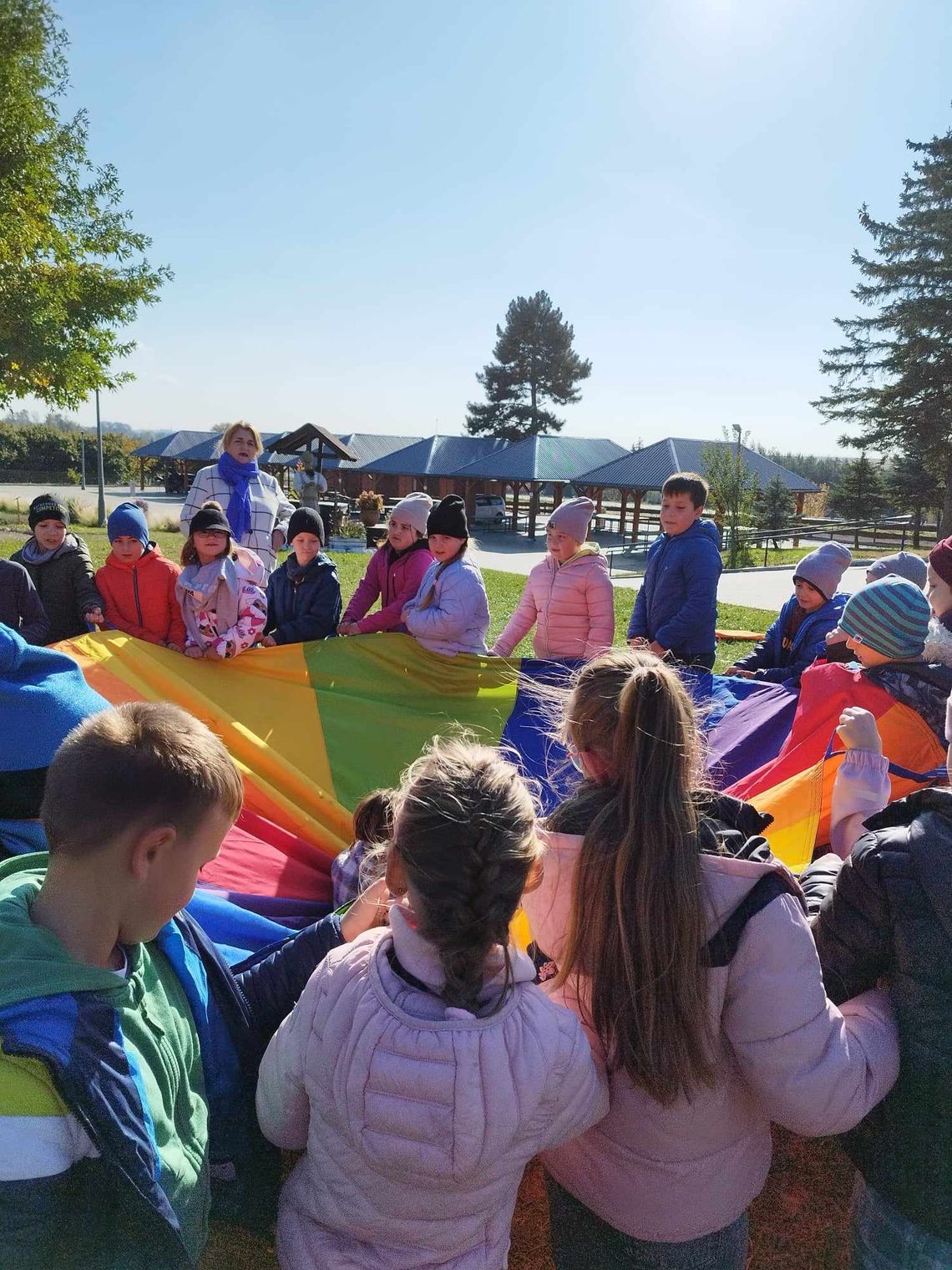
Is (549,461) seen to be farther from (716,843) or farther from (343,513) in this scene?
(716,843)

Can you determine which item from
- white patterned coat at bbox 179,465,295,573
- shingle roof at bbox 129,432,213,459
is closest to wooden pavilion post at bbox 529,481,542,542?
white patterned coat at bbox 179,465,295,573

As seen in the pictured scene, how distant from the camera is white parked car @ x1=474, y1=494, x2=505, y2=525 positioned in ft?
103

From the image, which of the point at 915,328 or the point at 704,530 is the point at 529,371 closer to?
the point at 915,328

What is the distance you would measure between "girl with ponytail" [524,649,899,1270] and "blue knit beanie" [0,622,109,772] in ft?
3.71

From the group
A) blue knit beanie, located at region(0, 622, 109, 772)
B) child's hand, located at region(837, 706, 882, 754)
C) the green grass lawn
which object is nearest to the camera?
blue knit beanie, located at region(0, 622, 109, 772)

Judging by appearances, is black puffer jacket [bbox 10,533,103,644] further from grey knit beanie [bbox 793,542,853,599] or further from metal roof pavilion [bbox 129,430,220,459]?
metal roof pavilion [bbox 129,430,220,459]

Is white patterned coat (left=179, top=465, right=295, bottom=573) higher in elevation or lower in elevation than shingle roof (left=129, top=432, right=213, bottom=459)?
lower

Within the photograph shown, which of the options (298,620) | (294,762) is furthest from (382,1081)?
(298,620)

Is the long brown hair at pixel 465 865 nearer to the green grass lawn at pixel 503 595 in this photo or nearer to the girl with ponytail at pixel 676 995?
the girl with ponytail at pixel 676 995

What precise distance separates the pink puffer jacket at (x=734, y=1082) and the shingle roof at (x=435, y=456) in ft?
111

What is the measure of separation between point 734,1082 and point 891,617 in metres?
1.67

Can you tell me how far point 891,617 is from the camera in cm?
260

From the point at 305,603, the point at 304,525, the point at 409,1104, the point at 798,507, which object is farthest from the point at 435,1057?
the point at 798,507

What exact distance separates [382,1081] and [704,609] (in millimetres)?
3739
